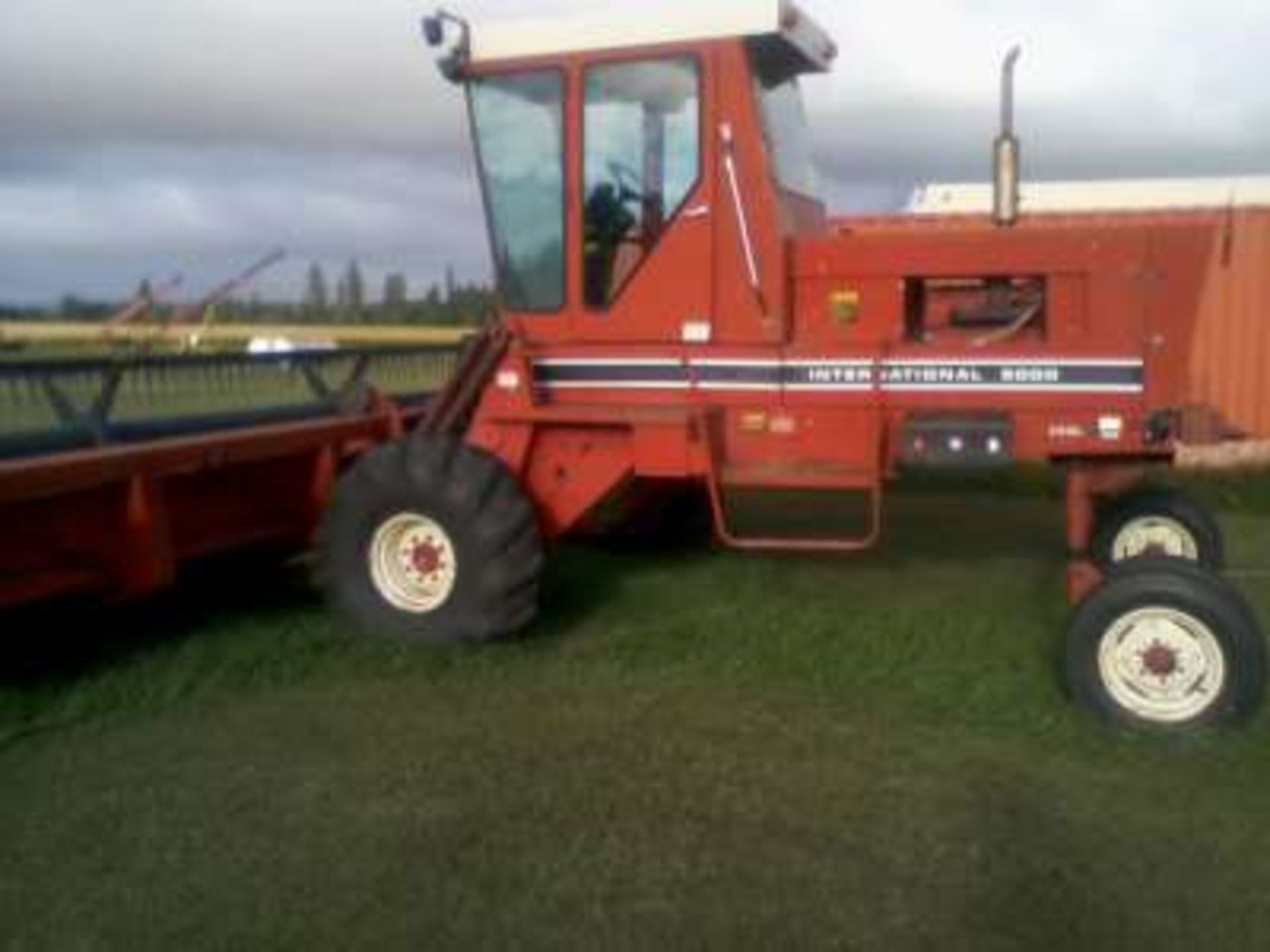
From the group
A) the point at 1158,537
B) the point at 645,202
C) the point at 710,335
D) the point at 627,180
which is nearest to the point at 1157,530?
the point at 1158,537

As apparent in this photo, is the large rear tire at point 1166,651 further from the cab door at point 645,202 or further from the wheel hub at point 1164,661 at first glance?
the cab door at point 645,202

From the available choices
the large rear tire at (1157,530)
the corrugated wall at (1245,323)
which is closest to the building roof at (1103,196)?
the corrugated wall at (1245,323)

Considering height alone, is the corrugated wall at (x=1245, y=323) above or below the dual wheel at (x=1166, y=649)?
above

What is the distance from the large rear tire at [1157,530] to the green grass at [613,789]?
45 cm

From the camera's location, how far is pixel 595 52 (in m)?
6.76

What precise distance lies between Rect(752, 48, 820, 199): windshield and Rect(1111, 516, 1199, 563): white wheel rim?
221cm

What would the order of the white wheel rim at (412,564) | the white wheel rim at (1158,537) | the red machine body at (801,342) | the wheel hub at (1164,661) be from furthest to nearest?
the white wheel rim at (1158,537) → the white wheel rim at (412,564) → the red machine body at (801,342) → the wheel hub at (1164,661)

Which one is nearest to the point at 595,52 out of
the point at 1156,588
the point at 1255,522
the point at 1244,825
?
the point at 1156,588

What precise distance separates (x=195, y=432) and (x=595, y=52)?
258cm

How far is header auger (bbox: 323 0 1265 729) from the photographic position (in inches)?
252

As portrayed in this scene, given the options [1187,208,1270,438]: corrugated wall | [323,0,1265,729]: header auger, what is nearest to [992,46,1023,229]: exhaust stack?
[323,0,1265,729]: header auger

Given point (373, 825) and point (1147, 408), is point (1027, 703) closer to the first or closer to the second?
point (1147, 408)

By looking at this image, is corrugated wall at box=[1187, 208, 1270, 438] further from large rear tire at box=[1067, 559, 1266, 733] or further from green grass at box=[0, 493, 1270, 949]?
large rear tire at box=[1067, 559, 1266, 733]

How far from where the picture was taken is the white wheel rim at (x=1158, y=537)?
7.64 m
